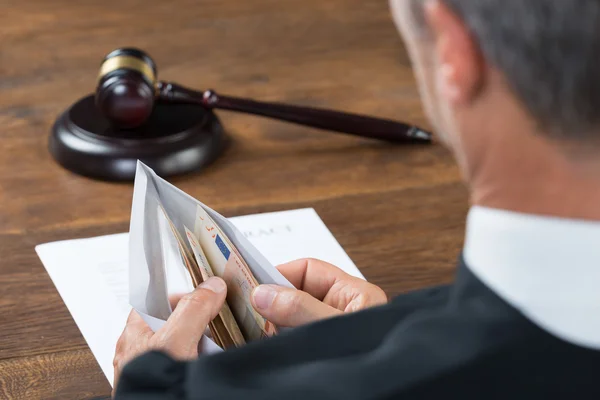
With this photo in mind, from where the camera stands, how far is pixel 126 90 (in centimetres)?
137

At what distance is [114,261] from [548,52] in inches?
31.7

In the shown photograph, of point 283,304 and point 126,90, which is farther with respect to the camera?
point 126,90

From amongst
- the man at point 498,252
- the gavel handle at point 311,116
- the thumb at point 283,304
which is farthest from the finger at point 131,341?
the gavel handle at point 311,116

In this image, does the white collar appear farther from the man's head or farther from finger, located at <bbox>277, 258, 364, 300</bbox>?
finger, located at <bbox>277, 258, 364, 300</bbox>

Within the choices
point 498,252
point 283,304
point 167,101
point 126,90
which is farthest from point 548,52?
point 167,101

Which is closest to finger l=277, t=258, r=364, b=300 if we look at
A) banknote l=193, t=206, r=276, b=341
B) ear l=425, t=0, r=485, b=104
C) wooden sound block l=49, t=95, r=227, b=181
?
banknote l=193, t=206, r=276, b=341

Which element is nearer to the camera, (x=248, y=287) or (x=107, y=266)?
(x=248, y=287)

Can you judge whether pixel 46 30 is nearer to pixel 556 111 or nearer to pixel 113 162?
pixel 113 162

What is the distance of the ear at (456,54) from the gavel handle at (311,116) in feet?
3.14

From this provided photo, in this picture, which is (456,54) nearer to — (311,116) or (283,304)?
(283,304)

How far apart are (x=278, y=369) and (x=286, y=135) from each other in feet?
3.19

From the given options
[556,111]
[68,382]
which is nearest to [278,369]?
[556,111]

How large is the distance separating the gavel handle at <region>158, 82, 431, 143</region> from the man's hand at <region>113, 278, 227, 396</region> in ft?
2.03

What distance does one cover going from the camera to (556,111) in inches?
19.5
